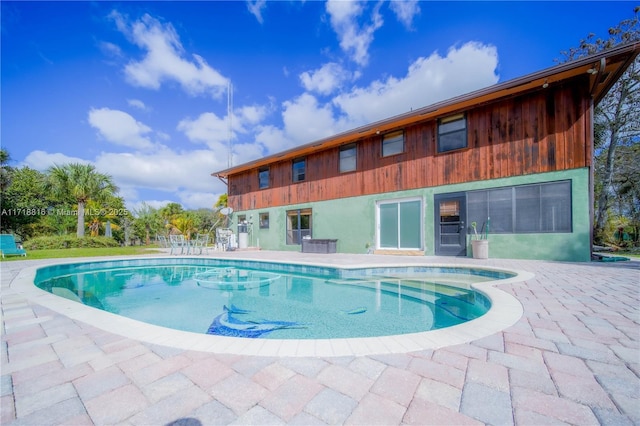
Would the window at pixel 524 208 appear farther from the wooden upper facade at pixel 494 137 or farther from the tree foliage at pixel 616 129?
the tree foliage at pixel 616 129

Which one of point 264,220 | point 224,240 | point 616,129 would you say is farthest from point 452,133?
point 224,240

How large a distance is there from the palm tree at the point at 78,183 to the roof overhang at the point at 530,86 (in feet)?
51.6

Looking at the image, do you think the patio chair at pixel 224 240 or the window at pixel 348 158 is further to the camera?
the patio chair at pixel 224 240

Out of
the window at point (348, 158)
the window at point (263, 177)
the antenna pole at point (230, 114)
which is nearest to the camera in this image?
the window at point (348, 158)

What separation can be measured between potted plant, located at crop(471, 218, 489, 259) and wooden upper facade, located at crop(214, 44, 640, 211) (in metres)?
1.68

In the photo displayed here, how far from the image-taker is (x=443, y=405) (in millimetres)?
1364

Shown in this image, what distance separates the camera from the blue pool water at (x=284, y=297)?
3730mm

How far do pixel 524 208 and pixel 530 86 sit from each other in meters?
3.49

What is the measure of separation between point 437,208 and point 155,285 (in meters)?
9.02

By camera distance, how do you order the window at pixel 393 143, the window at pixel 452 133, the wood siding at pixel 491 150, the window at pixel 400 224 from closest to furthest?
the wood siding at pixel 491 150 < the window at pixel 452 133 < the window at pixel 400 224 < the window at pixel 393 143

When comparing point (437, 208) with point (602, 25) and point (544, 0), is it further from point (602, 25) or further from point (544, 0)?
point (602, 25)

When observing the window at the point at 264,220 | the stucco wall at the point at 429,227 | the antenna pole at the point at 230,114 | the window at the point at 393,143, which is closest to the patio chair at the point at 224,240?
the stucco wall at the point at 429,227

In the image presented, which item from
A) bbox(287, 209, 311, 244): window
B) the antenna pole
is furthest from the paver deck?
the antenna pole

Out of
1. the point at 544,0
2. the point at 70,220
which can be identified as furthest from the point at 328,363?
the point at 70,220
